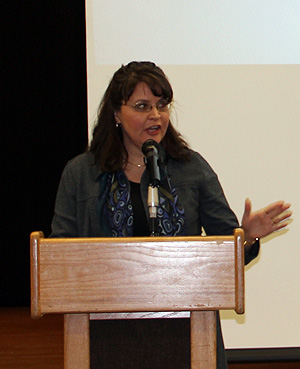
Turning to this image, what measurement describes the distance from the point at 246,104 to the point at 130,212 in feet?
3.54

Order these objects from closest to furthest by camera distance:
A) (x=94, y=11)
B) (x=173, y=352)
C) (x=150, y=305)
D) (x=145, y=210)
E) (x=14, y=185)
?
(x=150, y=305) < (x=173, y=352) < (x=145, y=210) < (x=94, y=11) < (x=14, y=185)

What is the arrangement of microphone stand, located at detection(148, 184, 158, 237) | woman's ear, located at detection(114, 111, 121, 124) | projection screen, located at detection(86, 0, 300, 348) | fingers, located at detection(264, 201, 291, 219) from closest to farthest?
microphone stand, located at detection(148, 184, 158, 237)
fingers, located at detection(264, 201, 291, 219)
woman's ear, located at detection(114, 111, 121, 124)
projection screen, located at detection(86, 0, 300, 348)

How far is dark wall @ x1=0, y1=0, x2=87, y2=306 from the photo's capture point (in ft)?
16.8

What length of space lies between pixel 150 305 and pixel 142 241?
0.37 ft

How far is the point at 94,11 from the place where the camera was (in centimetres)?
258

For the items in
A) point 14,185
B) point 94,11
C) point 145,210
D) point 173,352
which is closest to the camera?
point 173,352

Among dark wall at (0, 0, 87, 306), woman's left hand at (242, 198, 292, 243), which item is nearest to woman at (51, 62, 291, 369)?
woman's left hand at (242, 198, 292, 243)

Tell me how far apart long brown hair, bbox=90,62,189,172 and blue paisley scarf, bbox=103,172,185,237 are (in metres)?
0.09

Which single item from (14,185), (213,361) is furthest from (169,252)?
(14,185)

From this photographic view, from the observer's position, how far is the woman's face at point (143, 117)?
71.8 inches

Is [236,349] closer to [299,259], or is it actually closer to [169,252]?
[299,259]

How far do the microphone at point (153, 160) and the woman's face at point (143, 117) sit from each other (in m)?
0.35

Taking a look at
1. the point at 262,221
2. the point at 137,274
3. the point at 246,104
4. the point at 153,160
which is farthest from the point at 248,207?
the point at 246,104

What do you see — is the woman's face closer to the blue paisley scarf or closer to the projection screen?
the blue paisley scarf
